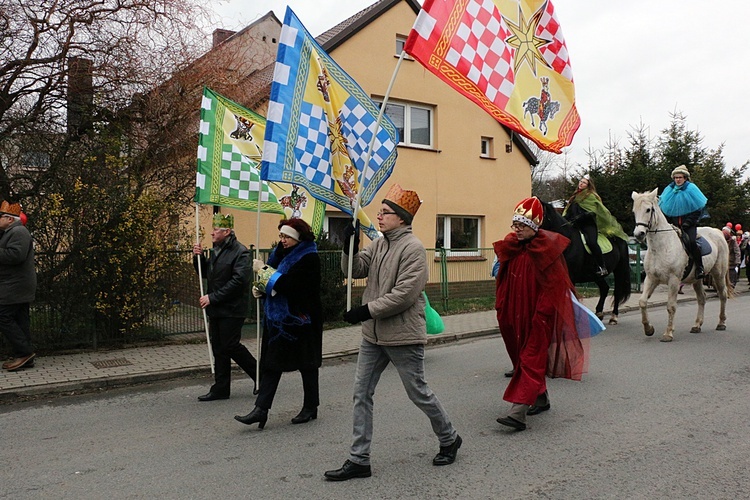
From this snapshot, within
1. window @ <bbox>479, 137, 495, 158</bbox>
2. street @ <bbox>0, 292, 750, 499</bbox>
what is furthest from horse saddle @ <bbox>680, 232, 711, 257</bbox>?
window @ <bbox>479, 137, 495, 158</bbox>

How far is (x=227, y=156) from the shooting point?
24.0 ft

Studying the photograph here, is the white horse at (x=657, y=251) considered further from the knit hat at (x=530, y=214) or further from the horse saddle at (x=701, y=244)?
the knit hat at (x=530, y=214)

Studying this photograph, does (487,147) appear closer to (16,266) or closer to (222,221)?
(222,221)

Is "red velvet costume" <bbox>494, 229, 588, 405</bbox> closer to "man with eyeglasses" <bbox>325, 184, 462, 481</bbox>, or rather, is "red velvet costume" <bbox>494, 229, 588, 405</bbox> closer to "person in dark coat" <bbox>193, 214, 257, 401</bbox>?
"man with eyeglasses" <bbox>325, 184, 462, 481</bbox>

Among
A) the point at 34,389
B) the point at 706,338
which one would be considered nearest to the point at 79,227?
the point at 34,389

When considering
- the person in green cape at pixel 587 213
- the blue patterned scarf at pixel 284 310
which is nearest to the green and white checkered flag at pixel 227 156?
the blue patterned scarf at pixel 284 310

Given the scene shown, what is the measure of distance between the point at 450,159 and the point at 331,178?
1231 centimetres

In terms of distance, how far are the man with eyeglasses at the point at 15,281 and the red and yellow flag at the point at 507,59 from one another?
5.18 m

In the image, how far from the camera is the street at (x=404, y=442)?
4.05 meters

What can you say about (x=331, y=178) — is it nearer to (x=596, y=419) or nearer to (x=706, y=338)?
(x=596, y=419)

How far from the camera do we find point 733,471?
4.22m

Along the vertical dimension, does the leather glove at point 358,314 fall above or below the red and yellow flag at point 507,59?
below

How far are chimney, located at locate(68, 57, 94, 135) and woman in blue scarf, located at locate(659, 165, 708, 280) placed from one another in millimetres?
9272

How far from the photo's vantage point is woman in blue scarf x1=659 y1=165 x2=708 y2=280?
10258 mm
